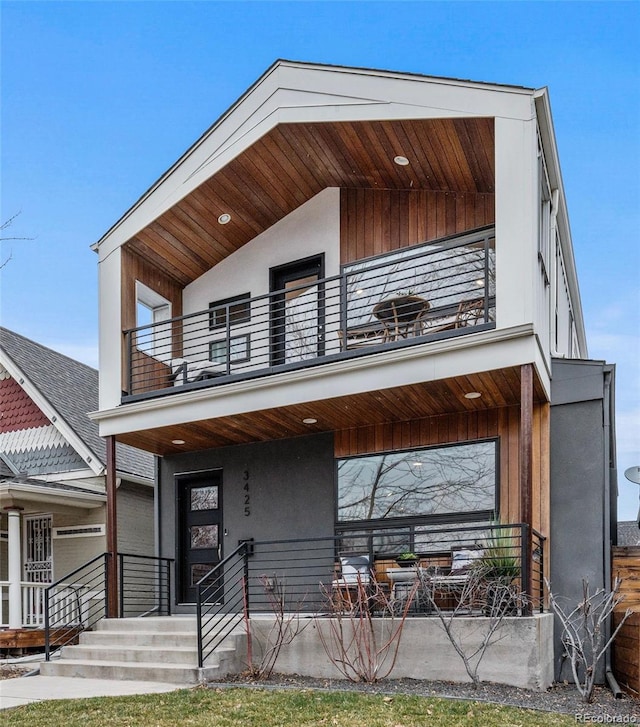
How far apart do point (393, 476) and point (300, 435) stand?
1.55m

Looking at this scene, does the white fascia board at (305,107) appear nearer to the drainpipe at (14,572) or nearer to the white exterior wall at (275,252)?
the white exterior wall at (275,252)

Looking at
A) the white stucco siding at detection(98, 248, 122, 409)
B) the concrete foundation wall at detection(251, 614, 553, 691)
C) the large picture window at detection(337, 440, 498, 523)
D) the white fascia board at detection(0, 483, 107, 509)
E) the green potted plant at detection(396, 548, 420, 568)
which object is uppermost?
the white stucco siding at detection(98, 248, 122, 409)

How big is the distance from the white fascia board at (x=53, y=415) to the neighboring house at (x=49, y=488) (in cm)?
2

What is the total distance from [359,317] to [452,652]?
4.25 meters

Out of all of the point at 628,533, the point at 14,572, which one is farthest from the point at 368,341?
the point at 628,533

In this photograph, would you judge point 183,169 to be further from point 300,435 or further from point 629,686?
point 629,686

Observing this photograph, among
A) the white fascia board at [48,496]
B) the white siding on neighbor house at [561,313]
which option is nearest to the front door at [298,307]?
the white siding on neighbor house at [561,313]

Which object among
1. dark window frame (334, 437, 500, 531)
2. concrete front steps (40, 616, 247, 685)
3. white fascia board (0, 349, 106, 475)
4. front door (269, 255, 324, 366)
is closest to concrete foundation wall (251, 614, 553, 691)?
concrete front steps (40, 616, 247, 685)

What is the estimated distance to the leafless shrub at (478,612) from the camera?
7.48 m

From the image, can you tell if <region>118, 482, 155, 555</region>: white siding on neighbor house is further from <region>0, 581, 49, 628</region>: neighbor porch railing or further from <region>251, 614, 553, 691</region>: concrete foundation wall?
<region>251, 614, 553, 691</region>: concrete foundation wall

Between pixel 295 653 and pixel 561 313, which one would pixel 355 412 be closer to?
pixel 295 653

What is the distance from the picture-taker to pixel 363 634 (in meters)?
8.09

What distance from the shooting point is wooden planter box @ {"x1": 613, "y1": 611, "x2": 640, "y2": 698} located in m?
7.68

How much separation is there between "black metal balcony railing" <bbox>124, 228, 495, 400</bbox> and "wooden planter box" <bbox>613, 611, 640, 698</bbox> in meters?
3.40
